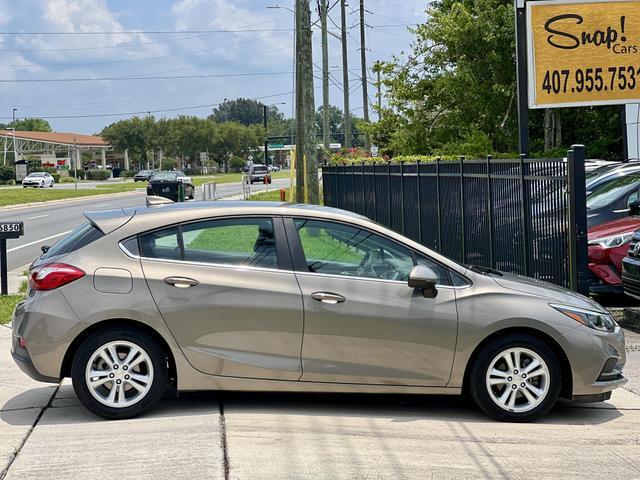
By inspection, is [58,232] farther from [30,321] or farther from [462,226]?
[30,321]

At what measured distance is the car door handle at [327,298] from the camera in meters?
6.08

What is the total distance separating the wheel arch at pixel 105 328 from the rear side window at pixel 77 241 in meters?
0.61

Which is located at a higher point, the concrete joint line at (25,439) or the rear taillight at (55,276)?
the rear taillight at (55,276)

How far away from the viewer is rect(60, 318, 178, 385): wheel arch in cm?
603

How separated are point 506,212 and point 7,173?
3600 inches

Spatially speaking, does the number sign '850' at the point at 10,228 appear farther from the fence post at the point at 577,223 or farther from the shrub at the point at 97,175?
the shrub at the point at 97,175

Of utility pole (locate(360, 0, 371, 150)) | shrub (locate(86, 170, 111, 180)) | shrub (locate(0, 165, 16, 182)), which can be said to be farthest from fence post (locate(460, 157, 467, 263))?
shrub (locate(86, 170, 111, 180))

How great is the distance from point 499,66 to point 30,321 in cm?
2114

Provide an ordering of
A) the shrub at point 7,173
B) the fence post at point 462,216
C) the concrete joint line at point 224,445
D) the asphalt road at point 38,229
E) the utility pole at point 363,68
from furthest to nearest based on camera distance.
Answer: the shrub at point 7,173 → the utility pole at point 363,68 → the asphalt road at point 38,229 → the fence post at point 462,216 → the concrete joint line at point 224,445

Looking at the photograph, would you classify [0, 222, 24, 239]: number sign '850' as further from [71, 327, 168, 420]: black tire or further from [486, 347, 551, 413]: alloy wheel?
[486, 347, 551, 413]: alloy wheel

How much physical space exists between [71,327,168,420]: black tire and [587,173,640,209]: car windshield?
788 cm

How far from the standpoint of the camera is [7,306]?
11.2 meters

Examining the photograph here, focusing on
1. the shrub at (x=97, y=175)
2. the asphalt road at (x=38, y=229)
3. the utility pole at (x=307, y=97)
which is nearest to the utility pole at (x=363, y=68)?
the asphalt road at (x=38, y=229)

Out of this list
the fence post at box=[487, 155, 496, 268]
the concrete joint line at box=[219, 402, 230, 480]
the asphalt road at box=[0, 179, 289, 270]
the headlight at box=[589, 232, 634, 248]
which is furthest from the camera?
the asphalt road at box=[0, 179, 289, 270]
